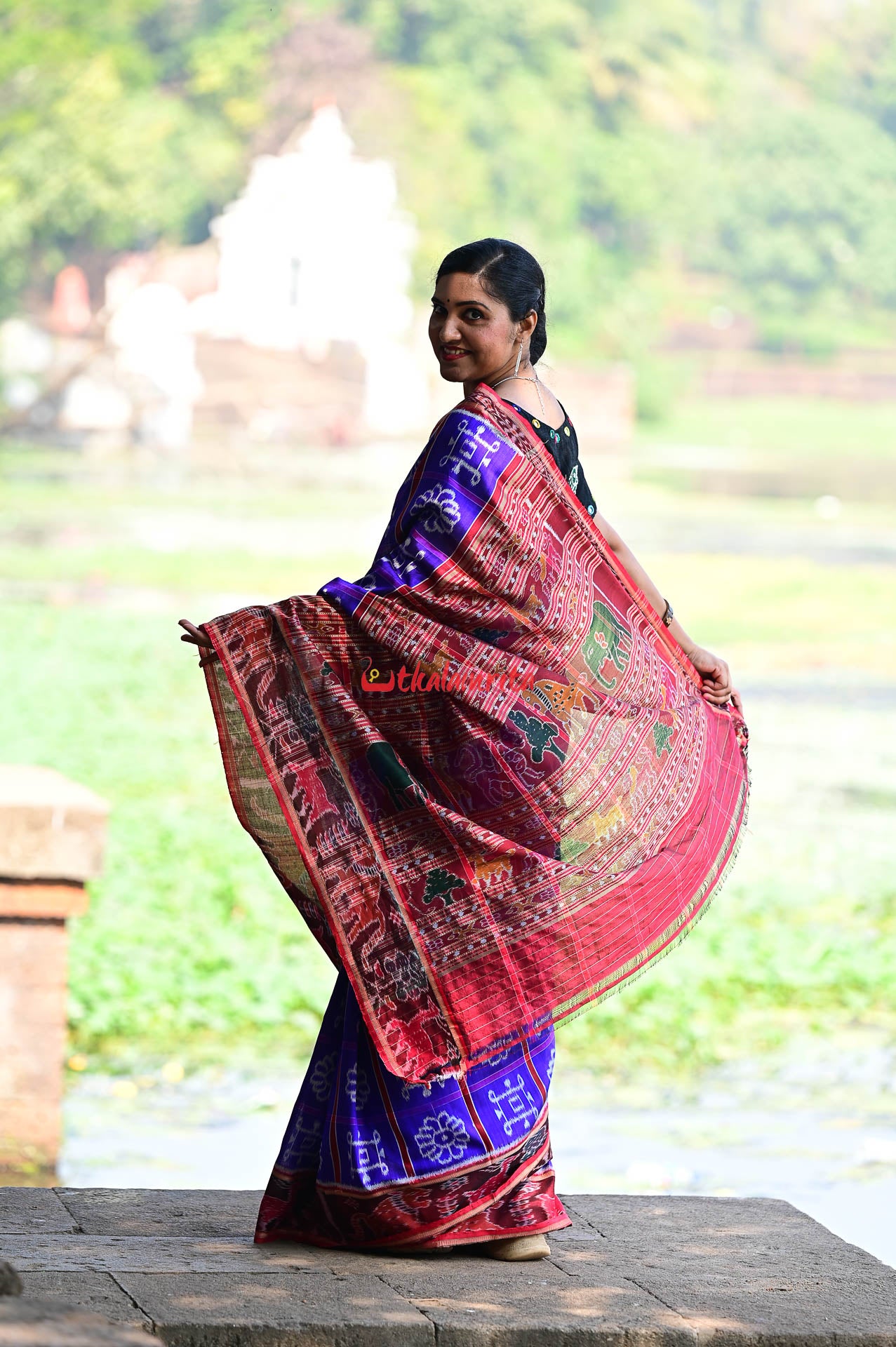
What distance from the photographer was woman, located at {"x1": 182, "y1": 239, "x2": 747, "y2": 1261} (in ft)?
10.9

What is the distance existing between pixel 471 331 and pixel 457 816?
34.6 inches

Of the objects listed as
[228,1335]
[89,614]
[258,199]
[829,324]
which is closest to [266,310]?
[258,199]

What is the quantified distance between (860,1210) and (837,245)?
50.6ft

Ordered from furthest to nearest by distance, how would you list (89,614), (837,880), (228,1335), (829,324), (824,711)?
(829,324)
(89,614)
(824,711)
(837,880)
(228,1335)

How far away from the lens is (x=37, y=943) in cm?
488

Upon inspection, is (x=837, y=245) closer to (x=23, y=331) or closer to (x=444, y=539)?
(x=23, y=331)

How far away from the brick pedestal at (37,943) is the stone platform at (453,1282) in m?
1.12

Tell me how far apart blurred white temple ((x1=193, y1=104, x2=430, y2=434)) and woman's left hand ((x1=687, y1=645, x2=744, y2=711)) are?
554 inches

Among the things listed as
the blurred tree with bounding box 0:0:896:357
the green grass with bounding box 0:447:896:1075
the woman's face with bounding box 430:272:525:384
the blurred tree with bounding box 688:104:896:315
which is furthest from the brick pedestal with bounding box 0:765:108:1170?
the blurred tree with bounding box 688:104:896:315

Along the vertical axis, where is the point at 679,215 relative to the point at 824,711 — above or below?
above

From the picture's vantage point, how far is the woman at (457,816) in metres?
3.33

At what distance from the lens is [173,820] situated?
31.1 ft

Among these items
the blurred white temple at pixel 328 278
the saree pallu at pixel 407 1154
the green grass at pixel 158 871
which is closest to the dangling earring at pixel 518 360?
the saree pallu at pixel 407 1154

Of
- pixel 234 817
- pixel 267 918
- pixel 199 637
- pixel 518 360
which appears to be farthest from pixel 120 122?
pixel 199 637
